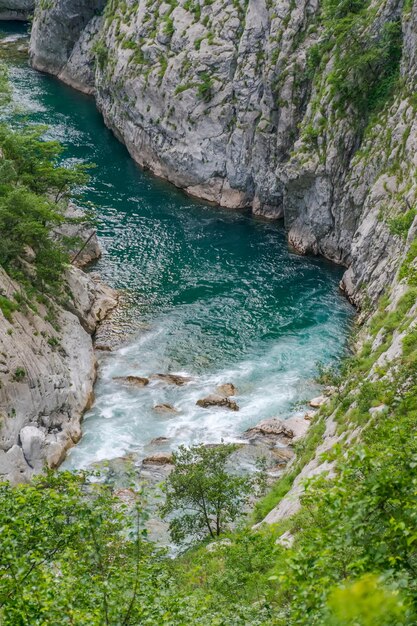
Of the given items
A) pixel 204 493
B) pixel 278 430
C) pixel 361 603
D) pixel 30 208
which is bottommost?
pixel 278 430

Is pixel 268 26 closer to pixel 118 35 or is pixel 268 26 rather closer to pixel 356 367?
pixel 118 35

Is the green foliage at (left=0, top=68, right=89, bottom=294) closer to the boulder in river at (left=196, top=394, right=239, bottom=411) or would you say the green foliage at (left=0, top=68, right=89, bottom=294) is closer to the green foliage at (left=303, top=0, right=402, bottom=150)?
Answer: the boulder in river at (left=196, top=394, right=239, bottom=411)

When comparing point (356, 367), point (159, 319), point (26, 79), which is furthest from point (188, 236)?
point (26, 79)

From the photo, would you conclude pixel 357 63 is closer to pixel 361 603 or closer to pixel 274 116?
pixel 274 116

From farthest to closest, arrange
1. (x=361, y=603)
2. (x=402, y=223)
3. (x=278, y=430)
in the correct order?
(x=402, y=223), (x=278, y=430), (x=361, y=603)

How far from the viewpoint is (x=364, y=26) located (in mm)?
58031

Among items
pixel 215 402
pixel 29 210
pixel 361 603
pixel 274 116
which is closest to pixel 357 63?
pixel 274 116

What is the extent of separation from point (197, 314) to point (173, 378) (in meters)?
8.28

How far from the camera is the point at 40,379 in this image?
130 feet

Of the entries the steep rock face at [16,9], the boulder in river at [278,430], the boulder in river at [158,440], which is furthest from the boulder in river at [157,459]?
the steep rock face at [16,9]

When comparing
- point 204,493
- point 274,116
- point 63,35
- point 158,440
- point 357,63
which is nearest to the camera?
point 204,493

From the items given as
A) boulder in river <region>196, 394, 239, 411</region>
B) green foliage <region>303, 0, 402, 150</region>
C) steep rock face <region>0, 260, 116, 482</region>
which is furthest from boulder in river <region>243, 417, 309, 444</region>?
green foliage <region>303, 0, 402, 150</region>

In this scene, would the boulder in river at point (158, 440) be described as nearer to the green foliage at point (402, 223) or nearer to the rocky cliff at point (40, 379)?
the rocky cliff at point (40, 379)

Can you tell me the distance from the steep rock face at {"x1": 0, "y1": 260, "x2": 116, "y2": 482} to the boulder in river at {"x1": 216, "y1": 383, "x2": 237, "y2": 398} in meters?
7.91
